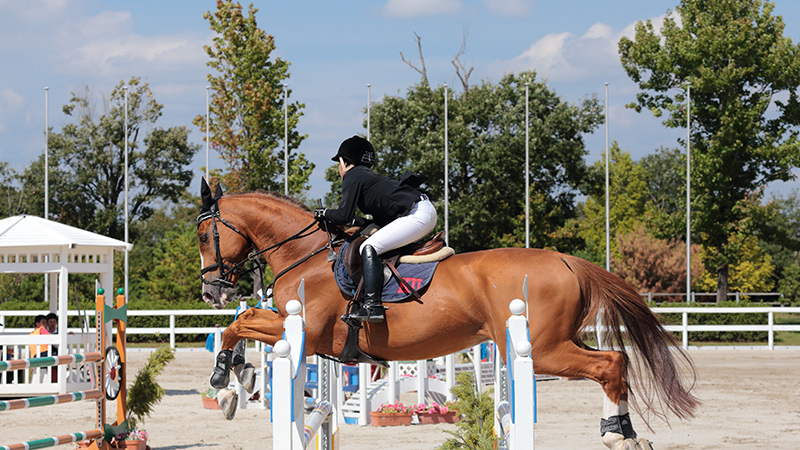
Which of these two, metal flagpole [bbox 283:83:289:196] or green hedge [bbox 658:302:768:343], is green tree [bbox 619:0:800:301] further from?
metal flagpole [bbox 283:83:289:196]

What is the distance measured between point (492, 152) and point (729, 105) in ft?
30.2

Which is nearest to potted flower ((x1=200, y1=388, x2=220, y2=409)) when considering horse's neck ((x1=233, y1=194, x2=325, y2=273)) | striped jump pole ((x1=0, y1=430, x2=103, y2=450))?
striped jump pole ((x1=0, y1=430, x2=103, y2=450))

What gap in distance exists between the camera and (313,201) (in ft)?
147

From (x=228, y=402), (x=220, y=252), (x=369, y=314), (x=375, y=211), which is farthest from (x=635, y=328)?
(x=220, y=252)

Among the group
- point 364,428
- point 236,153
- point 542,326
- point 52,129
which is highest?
point 52,129

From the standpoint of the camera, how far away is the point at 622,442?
4438mm

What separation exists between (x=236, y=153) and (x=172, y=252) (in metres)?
5.54

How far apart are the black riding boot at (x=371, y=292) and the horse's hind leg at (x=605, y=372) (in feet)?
3.30

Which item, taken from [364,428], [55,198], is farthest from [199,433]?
[55,198]

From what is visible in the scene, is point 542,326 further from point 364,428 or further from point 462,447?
point 364,428

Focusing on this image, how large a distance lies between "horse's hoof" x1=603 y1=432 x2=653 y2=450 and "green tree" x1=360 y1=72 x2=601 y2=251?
2642 cm

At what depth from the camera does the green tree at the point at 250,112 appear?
91.9 ft

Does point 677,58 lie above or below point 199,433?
above

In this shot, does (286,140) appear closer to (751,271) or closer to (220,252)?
(220,252)
